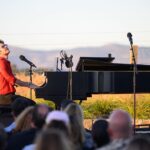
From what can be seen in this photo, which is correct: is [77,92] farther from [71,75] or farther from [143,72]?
[143,72]

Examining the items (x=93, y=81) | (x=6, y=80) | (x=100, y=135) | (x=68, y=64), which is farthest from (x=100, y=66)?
(x=100, y=135)

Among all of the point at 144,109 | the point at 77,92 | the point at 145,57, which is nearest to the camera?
the point at 77,92

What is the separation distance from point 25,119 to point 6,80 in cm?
364

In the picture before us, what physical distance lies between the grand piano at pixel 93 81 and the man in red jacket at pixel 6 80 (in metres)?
3.96

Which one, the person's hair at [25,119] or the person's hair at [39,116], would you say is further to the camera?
the person's hair at [25,119]

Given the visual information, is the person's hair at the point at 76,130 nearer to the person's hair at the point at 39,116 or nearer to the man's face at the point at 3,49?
the person's hair at the point at 39,116

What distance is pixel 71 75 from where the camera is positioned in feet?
47.6

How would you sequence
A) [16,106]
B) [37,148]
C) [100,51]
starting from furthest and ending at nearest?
[100,51] < [16,106] < [37,148]

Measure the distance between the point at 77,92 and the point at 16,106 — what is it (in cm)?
719

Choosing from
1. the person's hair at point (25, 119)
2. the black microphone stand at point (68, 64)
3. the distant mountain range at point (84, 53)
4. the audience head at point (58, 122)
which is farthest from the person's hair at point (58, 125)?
the distant mountain range at point (84, 53)

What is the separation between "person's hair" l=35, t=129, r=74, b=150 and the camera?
13.6ft

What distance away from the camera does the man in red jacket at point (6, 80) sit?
10.2 meters

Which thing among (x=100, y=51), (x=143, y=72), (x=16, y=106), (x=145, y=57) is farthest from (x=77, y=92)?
(x=100, y=51)

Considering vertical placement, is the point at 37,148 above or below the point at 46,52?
below
